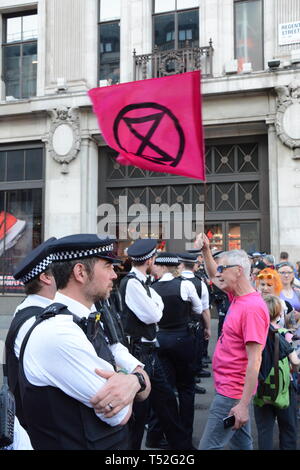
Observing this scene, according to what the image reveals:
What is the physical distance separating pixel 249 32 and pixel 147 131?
949cm

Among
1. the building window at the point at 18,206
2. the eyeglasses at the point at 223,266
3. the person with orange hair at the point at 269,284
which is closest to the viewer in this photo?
the eyeglasses at the point at 223,266

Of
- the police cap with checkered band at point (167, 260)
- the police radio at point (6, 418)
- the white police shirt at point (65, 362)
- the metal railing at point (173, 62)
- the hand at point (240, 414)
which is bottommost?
the hand at point (240, 414)

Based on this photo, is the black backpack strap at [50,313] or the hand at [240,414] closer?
the black backpack strap at [50,313]

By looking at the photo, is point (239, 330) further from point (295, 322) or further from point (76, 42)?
point (76, 42)

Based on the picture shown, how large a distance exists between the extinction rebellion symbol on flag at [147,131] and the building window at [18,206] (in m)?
9.58

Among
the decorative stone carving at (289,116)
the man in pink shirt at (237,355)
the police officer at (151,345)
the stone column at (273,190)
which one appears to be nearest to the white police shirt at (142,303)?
the police officer at (151,345)

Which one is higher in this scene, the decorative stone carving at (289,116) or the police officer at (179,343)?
the decorative stone carving at (289,116)

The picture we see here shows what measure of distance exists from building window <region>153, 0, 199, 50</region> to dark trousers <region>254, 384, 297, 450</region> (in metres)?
11.3

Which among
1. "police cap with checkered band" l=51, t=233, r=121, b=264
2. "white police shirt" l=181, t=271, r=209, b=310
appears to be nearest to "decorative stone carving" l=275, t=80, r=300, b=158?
"white police shirt" l=181, t=271, r=209, b=310

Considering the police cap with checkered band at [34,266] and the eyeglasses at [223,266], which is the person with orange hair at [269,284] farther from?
the police cap with checkered band at [34,266]

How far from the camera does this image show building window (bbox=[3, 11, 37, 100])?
47.4 feet

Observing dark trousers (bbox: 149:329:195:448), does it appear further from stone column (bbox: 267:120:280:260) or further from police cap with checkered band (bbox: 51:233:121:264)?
stone column (bbox: 267:120:280:260)

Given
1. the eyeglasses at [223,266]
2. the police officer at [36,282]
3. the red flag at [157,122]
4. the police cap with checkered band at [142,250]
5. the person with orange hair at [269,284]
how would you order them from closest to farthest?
the police officer at [36,282] → the eyeglasses at [223,266] → the red flag at [157,122] → the police cap with checkered band at [142,250] → the person with orange hair at [269,284]

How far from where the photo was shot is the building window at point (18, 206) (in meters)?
13.9
